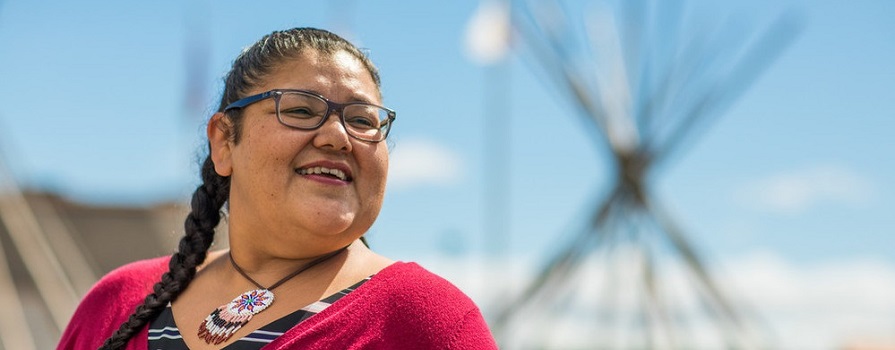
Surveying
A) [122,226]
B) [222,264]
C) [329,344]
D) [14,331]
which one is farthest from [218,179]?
[122,226]

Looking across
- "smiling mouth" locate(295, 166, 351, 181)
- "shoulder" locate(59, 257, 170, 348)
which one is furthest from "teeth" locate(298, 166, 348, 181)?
"shoulder" locate(59, 257, 170, 348)

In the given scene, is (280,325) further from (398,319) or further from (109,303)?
(109,303)

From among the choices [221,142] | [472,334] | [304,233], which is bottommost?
[472,334]

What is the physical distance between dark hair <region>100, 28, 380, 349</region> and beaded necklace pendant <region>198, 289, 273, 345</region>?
5.8 inches

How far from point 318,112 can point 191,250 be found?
436mm

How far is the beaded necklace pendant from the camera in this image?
1.36 meters

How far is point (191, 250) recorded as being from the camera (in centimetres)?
165

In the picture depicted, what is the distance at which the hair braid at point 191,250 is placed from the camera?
1.49 metres

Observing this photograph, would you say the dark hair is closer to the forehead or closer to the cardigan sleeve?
the forehead

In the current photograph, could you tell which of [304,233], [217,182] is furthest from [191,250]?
[304,233]

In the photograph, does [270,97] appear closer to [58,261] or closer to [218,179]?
[218,179]

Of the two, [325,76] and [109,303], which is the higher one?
[325,76]

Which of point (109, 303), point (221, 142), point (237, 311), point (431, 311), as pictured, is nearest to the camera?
point (431, 311)

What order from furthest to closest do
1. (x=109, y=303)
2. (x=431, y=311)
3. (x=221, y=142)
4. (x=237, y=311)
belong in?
(x=109, y=303) → (x=221, y=142) → (x=237, y=311) → (x=431, y=311)
